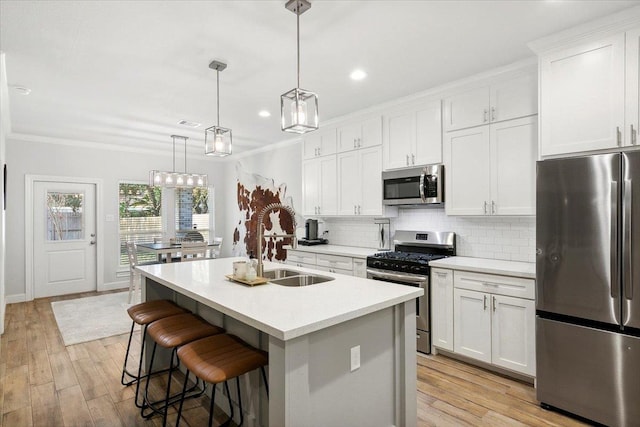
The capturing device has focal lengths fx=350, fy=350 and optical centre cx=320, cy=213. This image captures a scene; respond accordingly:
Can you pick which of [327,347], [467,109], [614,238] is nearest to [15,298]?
[327,347]

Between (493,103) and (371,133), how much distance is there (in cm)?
140

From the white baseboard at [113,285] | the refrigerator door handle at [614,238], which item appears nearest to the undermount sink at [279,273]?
the refrigerator door handle at [614,238]

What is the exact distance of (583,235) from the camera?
7.35 feet

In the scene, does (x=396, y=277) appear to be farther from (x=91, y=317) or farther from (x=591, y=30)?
(x=91, y=317)

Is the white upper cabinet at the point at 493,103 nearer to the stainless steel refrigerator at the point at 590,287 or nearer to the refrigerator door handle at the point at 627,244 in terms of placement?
the stainless steel refrigerator at the point at 590,287

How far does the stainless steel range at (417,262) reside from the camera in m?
3.34

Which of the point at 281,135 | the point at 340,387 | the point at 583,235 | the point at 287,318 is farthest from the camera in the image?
the point at 281,135

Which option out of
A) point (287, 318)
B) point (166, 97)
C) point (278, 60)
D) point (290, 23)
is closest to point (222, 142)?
point (278, 60)

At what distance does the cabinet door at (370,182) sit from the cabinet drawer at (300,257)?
880 mm

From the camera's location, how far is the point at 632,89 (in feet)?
7.34

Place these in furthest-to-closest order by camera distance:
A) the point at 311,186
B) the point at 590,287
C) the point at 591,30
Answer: the point at 311,186 → the point at 591,30 → the point at 590,287

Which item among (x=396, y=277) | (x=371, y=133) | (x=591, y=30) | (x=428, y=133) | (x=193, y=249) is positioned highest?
(x=591, y=30)

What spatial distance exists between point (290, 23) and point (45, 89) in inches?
111

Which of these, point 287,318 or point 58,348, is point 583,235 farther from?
point 58,348
